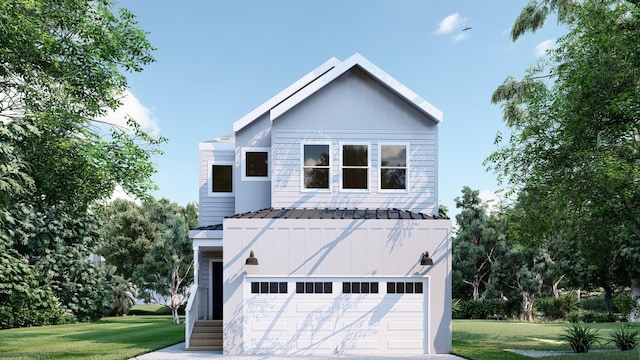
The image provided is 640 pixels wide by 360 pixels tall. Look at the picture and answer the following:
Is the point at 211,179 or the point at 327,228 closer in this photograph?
the point at 327,228

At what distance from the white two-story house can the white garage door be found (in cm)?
3

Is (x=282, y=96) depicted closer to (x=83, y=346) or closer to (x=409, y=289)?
(x=409, y=289)

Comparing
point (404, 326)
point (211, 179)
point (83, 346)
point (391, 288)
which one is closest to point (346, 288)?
point (391, 288)

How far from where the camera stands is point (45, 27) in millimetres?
15953

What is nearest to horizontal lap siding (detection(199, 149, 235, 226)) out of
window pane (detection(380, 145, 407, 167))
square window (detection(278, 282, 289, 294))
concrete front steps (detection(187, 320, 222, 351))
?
concrete front steps (detection(187, 320, 222, 351))

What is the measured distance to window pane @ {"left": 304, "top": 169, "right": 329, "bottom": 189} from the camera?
1770cm

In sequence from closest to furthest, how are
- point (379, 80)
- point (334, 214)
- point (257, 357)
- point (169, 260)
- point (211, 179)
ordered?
point (257, 357)
point (334, 214)
point (379, 80)
point (211, 179)
point (169, 260)

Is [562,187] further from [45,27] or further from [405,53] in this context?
[45,27]

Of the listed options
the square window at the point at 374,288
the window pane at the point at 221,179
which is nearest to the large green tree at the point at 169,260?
the window pane at the point at 221,179

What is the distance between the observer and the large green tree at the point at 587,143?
1273cm

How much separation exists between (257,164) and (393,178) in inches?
184

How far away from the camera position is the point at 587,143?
14.1 metres

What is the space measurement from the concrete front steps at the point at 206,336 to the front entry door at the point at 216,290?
125 cm

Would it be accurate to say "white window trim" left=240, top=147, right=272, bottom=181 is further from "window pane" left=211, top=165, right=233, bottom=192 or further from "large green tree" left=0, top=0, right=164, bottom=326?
"large green tree" left=0, top=0, right=164, bottom=326
